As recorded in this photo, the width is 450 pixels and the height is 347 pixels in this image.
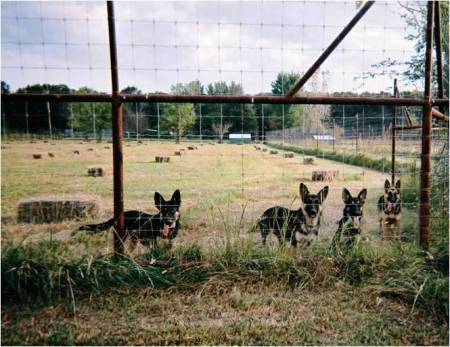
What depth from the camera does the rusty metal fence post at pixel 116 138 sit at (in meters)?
3.06

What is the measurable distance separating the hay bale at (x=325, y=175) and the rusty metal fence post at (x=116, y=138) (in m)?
7.17

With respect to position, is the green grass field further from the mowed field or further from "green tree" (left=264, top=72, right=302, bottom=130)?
"green tree" (left=264, top=72, right=302, bottom=130)

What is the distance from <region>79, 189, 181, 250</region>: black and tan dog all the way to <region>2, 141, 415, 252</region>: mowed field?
17 cm

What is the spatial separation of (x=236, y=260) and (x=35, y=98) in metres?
2.24

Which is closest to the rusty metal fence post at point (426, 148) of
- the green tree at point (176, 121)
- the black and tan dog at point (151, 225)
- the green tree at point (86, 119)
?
the green tree at point (176, 121)

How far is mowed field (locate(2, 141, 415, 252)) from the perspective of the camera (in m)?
3.66

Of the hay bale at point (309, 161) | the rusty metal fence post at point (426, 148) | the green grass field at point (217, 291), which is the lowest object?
the green grass field at point (217, 291)

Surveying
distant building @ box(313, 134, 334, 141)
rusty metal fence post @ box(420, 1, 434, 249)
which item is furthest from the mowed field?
distant building @ box(313, 134, 334, 141)

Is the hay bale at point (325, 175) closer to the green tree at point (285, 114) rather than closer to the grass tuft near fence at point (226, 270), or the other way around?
the green tree at point (285, 114)

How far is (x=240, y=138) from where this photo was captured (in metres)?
3.96

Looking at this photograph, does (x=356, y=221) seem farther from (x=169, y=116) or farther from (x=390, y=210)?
(x=169, y=116)

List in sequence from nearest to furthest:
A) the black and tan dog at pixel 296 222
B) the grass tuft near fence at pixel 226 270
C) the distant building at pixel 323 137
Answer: the grass tuft near fence at pixel 226 270 < the black and tan dog at pixel 296 222 < the distant building at pixel 323 137

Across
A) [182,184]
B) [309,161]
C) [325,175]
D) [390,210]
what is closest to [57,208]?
[182,184]

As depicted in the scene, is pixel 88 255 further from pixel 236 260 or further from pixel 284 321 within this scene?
pixel 284 321
